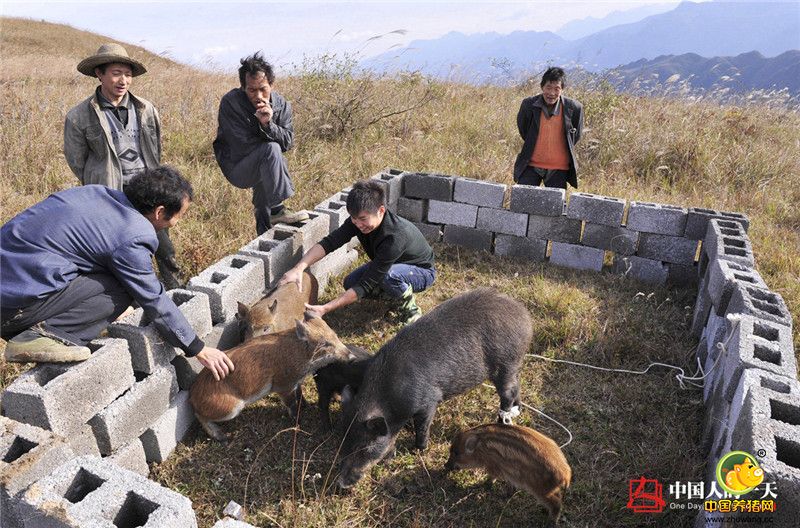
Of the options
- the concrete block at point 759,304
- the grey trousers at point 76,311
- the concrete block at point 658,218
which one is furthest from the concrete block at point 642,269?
the grey trousers at point 76,311

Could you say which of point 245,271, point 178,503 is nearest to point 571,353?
point 245,271

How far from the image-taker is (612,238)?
21.7 ft

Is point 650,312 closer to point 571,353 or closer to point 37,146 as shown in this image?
point 571,353

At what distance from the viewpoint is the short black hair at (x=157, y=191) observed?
145 inches

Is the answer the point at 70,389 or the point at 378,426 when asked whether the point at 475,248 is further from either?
the point at 70,389

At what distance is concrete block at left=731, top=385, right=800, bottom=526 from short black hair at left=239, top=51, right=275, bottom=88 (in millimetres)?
5150

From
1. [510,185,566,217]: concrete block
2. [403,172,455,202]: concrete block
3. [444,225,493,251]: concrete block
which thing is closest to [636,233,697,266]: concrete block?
[510,185,566,217]: concrete block

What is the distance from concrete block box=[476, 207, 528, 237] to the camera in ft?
22.8

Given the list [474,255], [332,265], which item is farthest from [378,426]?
[474,255]

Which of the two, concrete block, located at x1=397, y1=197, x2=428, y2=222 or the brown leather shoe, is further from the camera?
concrete block, located at x1=397, y1=197, x2=428, y2=222

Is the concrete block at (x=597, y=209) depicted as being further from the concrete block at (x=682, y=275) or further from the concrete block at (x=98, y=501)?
the concrete block at (x=98, y=501)

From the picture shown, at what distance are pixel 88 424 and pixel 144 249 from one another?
1.18 meters

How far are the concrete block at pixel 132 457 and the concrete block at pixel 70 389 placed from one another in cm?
33

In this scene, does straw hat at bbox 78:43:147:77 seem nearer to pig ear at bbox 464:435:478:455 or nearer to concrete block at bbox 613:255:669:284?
pig ear at bbox 464:435:478:455
